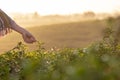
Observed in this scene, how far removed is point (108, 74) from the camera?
43.7 inches

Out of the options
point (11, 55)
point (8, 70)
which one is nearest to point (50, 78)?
point (8, 70)

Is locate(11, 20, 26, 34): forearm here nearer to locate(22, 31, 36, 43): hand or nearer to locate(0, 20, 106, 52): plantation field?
locate(22, 31, 36, 43): hand

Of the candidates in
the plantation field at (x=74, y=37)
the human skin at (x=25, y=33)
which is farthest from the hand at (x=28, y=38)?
the plantation field at (x=74, y=37)

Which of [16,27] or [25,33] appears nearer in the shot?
[25,33]

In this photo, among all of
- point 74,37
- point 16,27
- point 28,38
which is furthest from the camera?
point 74,37

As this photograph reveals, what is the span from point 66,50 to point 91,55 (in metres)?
3.31

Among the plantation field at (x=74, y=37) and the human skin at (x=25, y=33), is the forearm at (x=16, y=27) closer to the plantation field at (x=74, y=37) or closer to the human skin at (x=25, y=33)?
the human skin at (x=25, y=33)

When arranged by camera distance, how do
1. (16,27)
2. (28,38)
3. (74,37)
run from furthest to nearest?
(74,37) → (16,27) → (28,38)

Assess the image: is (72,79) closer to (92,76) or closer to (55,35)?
(92,76)

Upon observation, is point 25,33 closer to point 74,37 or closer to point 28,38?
point 28,38

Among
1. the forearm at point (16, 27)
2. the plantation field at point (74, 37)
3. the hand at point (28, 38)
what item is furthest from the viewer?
the forearm at point (16, 27)

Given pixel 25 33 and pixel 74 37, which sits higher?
pixel 25 33

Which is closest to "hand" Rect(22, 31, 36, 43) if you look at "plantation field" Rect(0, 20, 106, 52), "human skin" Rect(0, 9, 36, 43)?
"human skin" Rect(0, 9, 36, 43)

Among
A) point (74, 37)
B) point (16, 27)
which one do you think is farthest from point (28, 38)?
point (74, 37)
